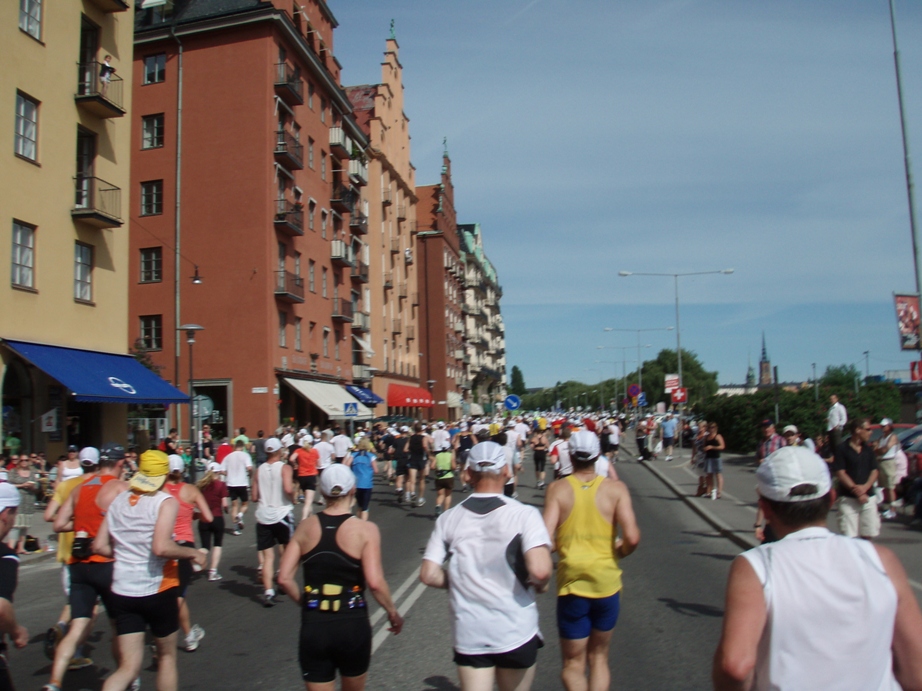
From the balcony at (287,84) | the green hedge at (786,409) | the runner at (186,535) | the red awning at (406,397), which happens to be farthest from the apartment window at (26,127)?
the red awning at (406,397)

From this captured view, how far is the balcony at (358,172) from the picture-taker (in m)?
→ 44.9

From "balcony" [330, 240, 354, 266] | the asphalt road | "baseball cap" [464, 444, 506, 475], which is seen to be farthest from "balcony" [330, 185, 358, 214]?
"baseball cap" [464, 444, 506, 475]

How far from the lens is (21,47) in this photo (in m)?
18.8

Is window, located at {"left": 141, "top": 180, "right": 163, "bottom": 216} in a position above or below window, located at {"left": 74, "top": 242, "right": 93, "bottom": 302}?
above

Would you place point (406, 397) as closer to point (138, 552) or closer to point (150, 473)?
point (150, 473)

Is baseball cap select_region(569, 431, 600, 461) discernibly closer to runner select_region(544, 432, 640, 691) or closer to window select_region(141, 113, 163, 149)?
runner select_region(544, 432, 640, 691)

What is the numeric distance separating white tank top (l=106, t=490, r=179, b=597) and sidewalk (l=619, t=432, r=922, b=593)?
766 cm

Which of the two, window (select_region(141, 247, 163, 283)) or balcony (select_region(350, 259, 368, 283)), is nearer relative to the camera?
window (select_region(141, 247, 163, 283))

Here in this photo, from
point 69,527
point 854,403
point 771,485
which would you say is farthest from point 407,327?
point 771,485

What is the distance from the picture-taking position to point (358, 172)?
45.8 m

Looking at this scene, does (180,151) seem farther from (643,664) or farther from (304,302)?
(643,664)

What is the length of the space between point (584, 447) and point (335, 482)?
160 cm

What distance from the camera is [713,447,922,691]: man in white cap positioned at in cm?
237

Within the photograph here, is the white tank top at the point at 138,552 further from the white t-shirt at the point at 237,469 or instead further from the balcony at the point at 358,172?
the balcony at the point at 358,172
